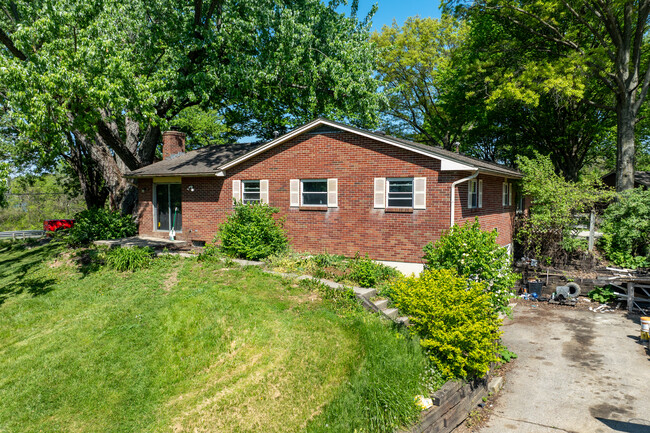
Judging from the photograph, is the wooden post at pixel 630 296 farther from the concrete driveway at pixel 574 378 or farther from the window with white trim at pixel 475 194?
the window with white trim at pixel 475 194

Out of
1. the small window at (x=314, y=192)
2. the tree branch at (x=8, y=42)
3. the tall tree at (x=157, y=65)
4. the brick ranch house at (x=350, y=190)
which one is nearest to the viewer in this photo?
the tall tree at (x=157, y=65)

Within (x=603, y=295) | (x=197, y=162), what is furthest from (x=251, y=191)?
(x=603, y=295)

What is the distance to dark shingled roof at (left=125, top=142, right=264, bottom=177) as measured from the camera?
1621cm

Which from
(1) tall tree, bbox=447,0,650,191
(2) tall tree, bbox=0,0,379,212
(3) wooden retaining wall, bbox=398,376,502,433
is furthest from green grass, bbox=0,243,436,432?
(1) tall tree, bbox=447,0,650,191

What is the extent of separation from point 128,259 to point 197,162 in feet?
21.9

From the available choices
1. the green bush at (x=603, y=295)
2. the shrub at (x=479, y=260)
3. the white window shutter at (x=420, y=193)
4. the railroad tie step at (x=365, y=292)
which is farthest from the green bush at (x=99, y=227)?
the green bush at (x=603, y=295)

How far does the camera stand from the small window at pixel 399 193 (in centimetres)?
1254

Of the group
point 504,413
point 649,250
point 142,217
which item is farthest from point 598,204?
point 142,217

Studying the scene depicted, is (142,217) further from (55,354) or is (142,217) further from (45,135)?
(55,354)

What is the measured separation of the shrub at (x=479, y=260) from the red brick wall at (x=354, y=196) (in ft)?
8.26

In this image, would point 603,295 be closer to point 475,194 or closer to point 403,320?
point 475,194

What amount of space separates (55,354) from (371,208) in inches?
355

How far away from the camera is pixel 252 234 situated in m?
13.1

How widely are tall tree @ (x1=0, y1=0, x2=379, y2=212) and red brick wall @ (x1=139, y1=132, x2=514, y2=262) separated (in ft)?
13.9
